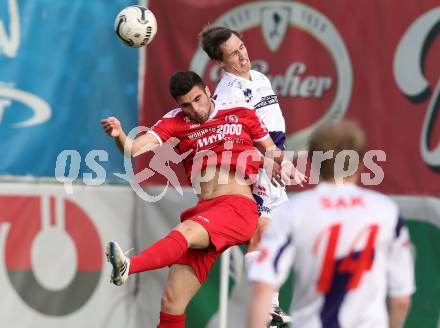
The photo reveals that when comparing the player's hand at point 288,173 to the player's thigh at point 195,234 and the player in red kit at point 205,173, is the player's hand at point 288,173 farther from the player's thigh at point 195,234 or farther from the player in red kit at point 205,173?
the player's thigh at point 195,234

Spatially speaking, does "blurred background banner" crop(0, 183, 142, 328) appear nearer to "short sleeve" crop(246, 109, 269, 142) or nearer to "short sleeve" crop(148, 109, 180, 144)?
"short sleeve" crop(148, 109, 180, 144)

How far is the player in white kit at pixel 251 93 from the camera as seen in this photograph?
7047 mm

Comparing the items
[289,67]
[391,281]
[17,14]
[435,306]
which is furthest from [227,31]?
[391,281]

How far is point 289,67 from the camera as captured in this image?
Answer: 8.91 m

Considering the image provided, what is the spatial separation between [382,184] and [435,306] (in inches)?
43.6

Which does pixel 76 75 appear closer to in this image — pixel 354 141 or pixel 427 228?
pixel 427 228

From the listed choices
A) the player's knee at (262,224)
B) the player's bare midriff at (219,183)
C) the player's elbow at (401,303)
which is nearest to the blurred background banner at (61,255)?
the player's knee at (262,224)

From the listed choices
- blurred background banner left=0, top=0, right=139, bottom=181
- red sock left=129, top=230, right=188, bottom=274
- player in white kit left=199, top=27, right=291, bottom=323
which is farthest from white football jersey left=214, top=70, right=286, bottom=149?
blurred background banner left=0, top=0, right=139, bottom=181

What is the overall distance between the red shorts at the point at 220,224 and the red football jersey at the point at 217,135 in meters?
0.24

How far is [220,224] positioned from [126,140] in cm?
82

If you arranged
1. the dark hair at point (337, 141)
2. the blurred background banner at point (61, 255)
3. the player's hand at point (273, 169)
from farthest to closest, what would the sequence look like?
1. the blurred background banner at point (61, 255)
2. the player's hand at point (273, 169)
3. the dark hair at point (337, 141)

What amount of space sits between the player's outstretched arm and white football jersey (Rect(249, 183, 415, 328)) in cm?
261

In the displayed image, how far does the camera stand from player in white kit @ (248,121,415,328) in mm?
3771

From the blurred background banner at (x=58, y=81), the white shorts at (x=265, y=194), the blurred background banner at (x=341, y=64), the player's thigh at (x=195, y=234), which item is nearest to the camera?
the player's thigh at (x=195, y=234)
